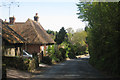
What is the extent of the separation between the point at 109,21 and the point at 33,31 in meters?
18.4

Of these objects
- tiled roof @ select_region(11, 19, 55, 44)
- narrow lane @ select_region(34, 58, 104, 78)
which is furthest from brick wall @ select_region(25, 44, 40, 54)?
narrow lane @ select_region(34, 58, 104, 78)

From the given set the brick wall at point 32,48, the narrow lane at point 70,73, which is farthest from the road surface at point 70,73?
the brick wall at point 32,48

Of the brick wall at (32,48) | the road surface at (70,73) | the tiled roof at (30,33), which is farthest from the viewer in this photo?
the brick wall at (32,48)

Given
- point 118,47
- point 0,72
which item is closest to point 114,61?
point 118,47

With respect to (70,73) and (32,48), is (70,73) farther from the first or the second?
(32,48)

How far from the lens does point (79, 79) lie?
1343 cm

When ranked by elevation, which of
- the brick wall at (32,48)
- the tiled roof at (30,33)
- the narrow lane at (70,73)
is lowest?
the narrow lane at (70,73)

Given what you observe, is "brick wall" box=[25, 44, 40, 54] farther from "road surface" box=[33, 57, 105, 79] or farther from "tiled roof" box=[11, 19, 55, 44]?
"road surface" box=[33, 57, 105, 79]

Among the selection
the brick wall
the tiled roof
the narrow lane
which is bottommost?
the narrow lane

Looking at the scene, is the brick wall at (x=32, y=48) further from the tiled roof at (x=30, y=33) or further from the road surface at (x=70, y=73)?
the road surface at (x=70, y=73)

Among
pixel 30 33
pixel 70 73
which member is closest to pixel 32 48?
pixel 30 33

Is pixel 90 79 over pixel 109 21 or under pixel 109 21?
under

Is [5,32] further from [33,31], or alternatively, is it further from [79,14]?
[79,14]

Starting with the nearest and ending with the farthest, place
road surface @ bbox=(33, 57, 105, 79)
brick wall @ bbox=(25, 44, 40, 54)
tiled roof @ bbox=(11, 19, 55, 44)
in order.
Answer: road surface @ bbox=(33, 57, 105, 79) → tiled roof @ bbox=(11, 19, 55, 44) → brick wall @ bbox=(25, 44, 40, 54)
